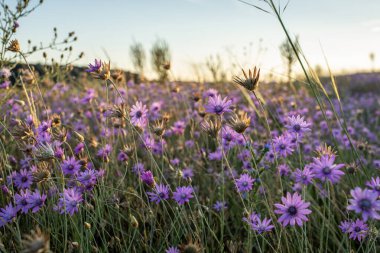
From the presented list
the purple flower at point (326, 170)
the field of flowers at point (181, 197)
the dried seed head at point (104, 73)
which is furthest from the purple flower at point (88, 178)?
the purple flower at point (326, 170)

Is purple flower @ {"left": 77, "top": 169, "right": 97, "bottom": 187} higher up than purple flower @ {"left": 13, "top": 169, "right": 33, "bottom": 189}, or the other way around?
purple flower @ {"left": 77, "top": 169, "right": 97, "bottom": 187}

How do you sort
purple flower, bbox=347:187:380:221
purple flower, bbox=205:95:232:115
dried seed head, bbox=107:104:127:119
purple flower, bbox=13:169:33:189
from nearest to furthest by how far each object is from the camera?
purple flower, bbox=347:187:380:221, purple flower, bbox=205:95:232:115, dried seed head, bbox=107:104:127:119, purple flower, bbox=13:169:33:189

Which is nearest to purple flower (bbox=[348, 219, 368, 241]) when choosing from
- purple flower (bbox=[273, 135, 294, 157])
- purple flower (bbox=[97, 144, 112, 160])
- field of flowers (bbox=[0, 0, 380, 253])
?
field of flowers (bbox=[0, 0, 380, 253])

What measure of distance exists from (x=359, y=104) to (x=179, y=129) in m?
5.21

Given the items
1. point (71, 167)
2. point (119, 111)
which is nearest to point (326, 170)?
point (119, 111)

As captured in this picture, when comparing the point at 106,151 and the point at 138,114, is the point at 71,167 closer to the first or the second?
the point at 106,151

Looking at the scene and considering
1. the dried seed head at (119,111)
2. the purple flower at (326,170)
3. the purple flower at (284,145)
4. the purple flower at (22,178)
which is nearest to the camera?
the purple flower at (326,170)

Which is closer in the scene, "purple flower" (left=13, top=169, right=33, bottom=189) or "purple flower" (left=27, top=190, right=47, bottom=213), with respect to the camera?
"purple flower" (left=27, top=190, right=47, bottom=213)

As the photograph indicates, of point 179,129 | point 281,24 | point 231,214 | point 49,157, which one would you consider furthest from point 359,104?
point 49,157

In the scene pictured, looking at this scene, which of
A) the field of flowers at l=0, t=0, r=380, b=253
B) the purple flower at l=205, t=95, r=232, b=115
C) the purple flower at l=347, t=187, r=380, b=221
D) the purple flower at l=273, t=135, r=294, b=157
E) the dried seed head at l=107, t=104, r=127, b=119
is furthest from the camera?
the purple flower at l=273, t=135, r=294, b=157

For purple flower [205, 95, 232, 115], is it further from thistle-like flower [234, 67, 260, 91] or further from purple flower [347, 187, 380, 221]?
purple flower [347, 187, 380, 221]

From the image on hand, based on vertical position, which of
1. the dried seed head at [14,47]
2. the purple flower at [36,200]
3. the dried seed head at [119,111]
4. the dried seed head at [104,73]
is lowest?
the purple flower at [36,200]

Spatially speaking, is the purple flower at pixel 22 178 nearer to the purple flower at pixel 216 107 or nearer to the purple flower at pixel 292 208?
the purple flower at pixel 216 107

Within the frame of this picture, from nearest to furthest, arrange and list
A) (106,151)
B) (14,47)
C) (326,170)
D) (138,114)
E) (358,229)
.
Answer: (326,170) → (358,229) → (14,47) → (138,114) → (106,151)
